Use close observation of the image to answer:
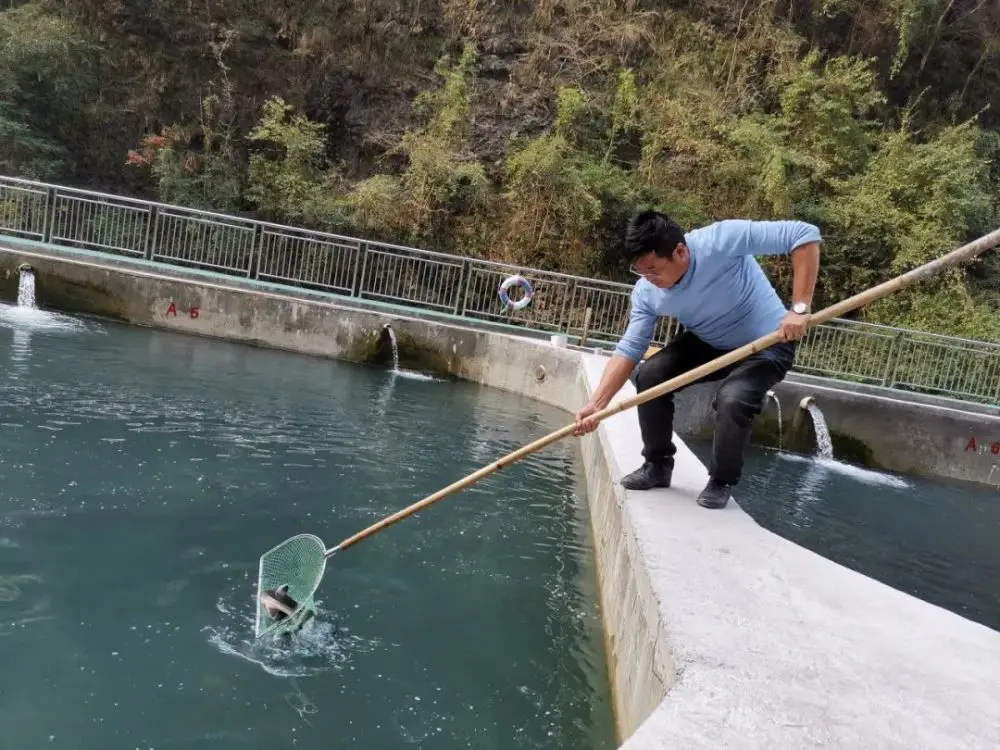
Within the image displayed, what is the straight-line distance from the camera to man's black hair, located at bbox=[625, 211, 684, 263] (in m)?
3.58

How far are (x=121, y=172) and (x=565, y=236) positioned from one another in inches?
468

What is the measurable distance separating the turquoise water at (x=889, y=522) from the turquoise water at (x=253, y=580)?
2.12 m

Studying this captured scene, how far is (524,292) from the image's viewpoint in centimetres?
A: 1422

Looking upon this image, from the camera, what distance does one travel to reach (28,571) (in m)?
3.79

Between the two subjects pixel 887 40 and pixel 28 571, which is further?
pixel 887 40

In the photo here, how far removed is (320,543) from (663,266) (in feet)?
6.82

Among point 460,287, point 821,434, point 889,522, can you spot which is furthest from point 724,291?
point 460,287

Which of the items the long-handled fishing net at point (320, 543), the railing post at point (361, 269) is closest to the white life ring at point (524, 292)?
the railing post at point (361, 269)

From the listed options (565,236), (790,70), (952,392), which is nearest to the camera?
(952,392)

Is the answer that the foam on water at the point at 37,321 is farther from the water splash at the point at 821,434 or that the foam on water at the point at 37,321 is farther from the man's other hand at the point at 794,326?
the water splash at the point at 821,434

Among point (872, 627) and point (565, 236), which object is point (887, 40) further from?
point (872, 627)

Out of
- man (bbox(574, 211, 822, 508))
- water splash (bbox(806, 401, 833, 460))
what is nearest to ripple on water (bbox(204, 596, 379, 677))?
man (bbox(574, 211, 822, 508))

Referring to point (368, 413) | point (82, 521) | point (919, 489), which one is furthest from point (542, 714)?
point (919, 489)

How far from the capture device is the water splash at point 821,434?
11219mm
